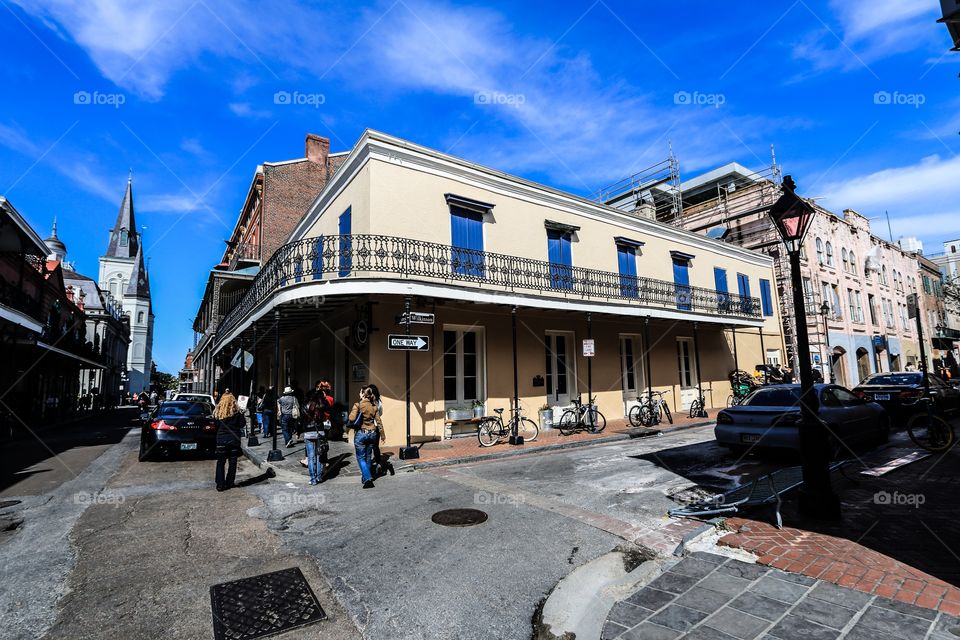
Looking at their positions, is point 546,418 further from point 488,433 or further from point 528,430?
point 488,433

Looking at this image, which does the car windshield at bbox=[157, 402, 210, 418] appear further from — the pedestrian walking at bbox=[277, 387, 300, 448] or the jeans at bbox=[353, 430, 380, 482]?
the jeans at bbox=[353, 430, 380, 482]

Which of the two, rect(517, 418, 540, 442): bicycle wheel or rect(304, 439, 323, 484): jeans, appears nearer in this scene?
rect(304, 439, 323, 484): jeans

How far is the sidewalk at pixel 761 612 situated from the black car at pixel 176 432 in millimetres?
10505

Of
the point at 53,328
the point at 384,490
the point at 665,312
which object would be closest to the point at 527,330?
the point at 665,312

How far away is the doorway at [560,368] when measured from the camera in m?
14.9

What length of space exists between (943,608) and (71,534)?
811 cm

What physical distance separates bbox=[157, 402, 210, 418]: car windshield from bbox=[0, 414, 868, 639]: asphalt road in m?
2.51

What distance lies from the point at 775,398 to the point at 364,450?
746 cm

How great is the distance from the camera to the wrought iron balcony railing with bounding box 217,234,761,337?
11250mm

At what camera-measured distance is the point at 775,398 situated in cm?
856

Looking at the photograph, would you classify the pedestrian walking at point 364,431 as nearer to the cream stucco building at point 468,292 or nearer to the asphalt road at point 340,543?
the asphalt road at point 340,543

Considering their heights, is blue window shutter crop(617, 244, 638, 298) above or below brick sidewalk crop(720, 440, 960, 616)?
above

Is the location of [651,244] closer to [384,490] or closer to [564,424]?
[564,424]

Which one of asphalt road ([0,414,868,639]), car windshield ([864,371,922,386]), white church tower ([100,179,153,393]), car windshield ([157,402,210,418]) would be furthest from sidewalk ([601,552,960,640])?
white church tower ([100,179,153,393])
